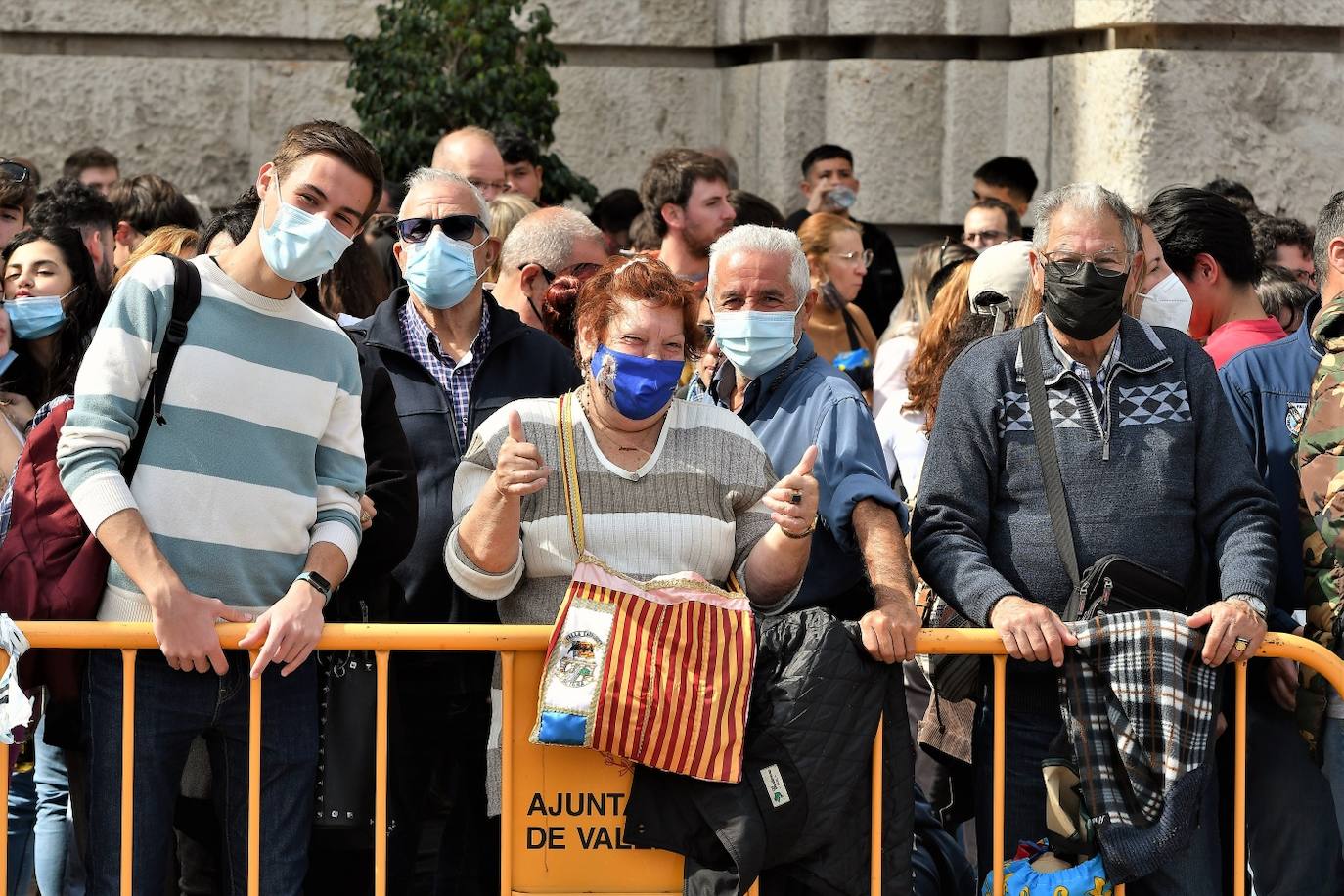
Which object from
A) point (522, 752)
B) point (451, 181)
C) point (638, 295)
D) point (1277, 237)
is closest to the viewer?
point (522, 752)

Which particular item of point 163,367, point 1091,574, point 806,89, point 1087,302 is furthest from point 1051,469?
point 806,89

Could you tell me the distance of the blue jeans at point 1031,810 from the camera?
3750 mm

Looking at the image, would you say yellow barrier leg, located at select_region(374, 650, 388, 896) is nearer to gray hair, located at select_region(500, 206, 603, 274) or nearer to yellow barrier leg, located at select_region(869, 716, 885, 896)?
yellow barrier leg, located at select_region(869, 716, 885, 896)

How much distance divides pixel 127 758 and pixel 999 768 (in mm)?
1703

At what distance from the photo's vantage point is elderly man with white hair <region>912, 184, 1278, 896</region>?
11.9ft

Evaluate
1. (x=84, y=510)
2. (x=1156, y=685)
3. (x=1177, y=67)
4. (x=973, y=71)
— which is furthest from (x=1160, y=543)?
(x=973, y=71)

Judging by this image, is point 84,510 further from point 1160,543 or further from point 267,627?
point 1160,543

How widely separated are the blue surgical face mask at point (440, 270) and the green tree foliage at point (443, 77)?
135 inches

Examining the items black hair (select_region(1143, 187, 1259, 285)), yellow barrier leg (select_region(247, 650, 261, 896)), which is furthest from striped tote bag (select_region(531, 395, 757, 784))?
black hair (select_region(1143, 187, 1259, 285))

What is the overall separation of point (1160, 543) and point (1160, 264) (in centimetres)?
132

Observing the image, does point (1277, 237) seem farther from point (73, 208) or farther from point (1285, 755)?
point (73, 208)

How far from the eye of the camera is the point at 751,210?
6.84 m

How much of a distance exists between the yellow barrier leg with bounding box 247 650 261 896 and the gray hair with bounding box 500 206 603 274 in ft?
6.20

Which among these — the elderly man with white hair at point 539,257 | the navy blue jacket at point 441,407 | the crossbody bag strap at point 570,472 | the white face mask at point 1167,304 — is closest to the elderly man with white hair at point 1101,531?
the crossbody bag strap at point 570,472
